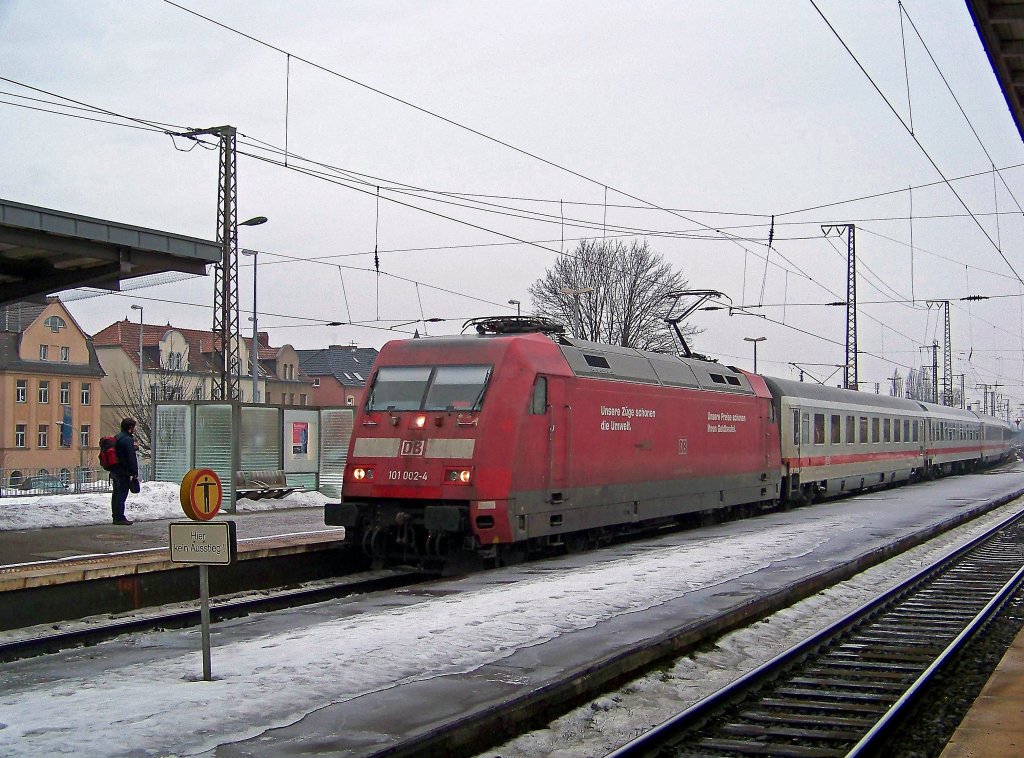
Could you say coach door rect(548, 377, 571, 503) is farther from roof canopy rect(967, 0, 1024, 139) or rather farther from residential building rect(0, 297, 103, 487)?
residential building rect(0, 297, 103, 487)

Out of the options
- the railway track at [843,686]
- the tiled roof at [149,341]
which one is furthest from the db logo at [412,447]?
the tiled roof at [149,341]

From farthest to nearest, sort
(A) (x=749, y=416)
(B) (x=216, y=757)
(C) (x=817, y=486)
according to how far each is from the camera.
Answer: (C) (x=817, y=486)
(A) (x=749, y=416)
(B) (x=216, y=757)

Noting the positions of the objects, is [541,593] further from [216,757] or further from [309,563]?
[216,757]

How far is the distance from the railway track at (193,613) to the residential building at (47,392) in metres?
42.8

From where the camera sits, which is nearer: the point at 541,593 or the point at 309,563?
the point at 541,593

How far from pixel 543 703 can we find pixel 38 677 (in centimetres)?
379

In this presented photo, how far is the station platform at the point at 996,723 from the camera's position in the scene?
21.9 ft

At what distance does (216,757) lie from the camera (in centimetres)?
594

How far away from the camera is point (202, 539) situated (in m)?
7.89

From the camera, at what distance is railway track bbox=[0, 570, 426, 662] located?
10.0m

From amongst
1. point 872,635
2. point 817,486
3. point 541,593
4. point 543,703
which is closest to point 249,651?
point 543,703

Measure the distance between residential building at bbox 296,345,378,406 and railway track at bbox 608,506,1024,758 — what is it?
7295 cm

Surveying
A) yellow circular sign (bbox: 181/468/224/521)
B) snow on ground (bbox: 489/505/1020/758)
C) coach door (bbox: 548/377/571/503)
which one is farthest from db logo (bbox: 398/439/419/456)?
yellow circular sign (bbox: 181/468/224/521)

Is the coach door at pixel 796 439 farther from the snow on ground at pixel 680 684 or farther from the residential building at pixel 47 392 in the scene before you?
the residential building at pixel 47 392
